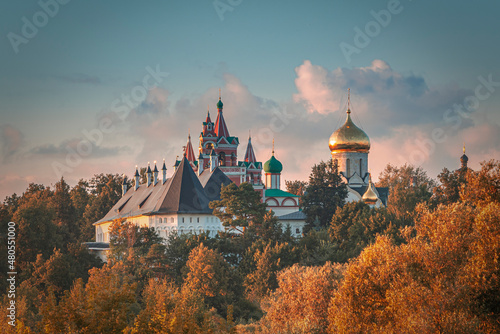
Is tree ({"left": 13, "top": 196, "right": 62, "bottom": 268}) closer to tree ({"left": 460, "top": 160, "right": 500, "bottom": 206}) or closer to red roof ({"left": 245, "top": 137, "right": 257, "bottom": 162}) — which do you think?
red roof ({"left": 245, "top": 137, "right": 257, "bottom": 162})

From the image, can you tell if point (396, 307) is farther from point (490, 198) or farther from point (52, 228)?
point (52, 228)

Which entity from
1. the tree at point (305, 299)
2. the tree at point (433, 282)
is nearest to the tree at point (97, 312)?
the tree at point (433, 282)

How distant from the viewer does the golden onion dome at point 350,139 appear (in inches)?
3344

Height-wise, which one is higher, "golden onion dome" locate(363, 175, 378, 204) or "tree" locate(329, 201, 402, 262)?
"golden onion dome" locate(363, 175, 378, 204)

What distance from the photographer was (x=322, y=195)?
68.6 meters

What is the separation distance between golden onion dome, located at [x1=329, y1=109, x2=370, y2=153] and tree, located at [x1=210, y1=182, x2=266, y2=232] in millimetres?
27276

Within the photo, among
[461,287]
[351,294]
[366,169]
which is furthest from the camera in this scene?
[366,169]

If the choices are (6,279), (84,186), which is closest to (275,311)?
(6,279)

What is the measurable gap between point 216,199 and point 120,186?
27634mm

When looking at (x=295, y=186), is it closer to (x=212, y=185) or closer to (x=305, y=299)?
(x=212, y=185)

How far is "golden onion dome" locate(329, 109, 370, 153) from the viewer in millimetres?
84938

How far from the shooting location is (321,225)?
6794 cm

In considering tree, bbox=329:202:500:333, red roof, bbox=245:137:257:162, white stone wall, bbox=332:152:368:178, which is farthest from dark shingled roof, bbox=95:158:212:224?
tree, bbox=329:202:500:333

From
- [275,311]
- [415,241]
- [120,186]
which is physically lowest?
[275,311]
